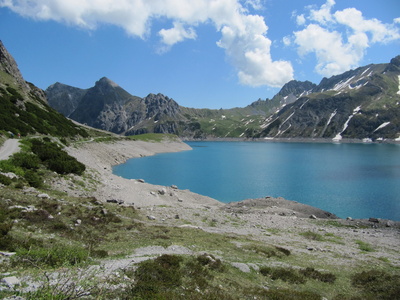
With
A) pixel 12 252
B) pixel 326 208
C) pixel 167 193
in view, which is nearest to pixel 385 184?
pixel 326 208

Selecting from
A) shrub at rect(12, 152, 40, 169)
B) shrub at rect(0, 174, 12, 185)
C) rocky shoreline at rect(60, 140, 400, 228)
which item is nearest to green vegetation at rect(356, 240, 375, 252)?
rocky shoreline at rect(60, 140, 400, 228)

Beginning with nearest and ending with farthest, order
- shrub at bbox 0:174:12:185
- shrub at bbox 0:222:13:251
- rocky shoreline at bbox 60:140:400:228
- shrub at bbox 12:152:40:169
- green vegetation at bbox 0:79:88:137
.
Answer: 1. shrub at bbox 0:222:13:251
2. shrub at bbox 0:174:12:185
3. shrub at bbox 12:152:40:169
4. rocky shoreline at bbox 60:140:400:228
5. green vegetation at bbox 0:79:88:137

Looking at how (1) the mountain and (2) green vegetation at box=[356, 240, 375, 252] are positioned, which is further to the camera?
(1) the mountain

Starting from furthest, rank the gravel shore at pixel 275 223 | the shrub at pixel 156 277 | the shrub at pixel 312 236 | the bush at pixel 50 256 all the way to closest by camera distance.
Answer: the shrub at pixel 312 236 < the gravel shore at pixel 275 223 < the bush at pixel 50 256 < the shrub at pixel 156 277

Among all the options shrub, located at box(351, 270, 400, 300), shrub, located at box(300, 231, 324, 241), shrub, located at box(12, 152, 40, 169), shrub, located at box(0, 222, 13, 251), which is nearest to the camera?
shrub, located at box(0, 222, 13, 251)

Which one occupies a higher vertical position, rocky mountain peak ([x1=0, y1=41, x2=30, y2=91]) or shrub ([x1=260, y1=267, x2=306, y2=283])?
rocky mountain peak ([x1=0, y1=41, x2=30, y2=91])

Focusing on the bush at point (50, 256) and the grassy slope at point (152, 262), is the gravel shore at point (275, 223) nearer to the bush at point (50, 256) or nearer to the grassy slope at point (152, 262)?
the grassy slope at point (152, 262)

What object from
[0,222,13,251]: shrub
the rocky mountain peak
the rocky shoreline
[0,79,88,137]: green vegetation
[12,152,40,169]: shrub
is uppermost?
the rocky mountain peak

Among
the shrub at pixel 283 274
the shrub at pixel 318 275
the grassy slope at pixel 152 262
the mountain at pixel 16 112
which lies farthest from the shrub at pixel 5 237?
the mountain at pixel 16 112

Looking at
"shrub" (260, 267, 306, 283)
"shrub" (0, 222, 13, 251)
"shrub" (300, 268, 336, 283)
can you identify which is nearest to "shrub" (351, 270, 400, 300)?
"shrub" (300, 268, 336, 283)

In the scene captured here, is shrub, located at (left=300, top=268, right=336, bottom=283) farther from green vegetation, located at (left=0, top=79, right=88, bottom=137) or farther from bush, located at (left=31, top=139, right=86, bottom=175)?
green vegetation, located at (left=0, top=79, right=88, bottom=137)

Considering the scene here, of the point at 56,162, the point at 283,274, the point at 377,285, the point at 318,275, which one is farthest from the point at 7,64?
the point at 377,285

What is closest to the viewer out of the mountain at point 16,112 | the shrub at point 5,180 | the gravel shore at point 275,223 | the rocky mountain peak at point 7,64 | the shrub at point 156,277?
the shrub at point 156,277

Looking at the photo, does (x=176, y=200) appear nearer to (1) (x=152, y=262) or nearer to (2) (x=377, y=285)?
(1) (x=152, y=262)
